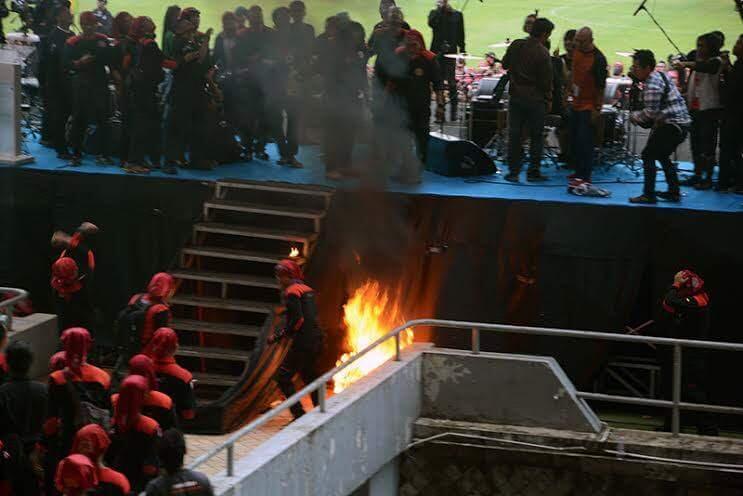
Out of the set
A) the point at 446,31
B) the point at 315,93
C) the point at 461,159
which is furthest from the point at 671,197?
the point at 446,31

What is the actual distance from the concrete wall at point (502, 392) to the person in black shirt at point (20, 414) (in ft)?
12.6

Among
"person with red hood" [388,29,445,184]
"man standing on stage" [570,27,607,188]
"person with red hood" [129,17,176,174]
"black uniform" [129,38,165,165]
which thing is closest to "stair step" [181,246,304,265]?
"person with red hood" [129,17,176,174]

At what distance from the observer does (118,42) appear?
14094 millimetres

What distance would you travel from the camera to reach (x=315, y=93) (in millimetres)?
14039

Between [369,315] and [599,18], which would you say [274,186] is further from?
[599,18]

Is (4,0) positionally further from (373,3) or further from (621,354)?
(621,354)

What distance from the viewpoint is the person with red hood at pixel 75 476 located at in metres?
7.24

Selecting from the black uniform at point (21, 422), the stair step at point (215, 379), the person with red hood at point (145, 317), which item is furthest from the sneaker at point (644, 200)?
the black uniform at point (21, 422)

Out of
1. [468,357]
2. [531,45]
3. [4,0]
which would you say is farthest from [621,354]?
[4,0]

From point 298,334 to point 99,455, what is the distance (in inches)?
137

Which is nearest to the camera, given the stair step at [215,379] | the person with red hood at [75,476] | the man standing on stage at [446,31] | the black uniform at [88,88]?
the person with red hood at [75,476]

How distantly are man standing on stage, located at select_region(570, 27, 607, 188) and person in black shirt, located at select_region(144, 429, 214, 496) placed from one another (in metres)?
6.98

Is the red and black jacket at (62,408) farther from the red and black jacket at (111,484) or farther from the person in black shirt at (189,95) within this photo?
the person in black shirt at (189,95)

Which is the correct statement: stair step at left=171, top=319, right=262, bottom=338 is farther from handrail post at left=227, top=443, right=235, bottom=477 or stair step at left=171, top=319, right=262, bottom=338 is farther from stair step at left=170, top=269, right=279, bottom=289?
handrail post at left=227, top=443, right=235, bottom=477
